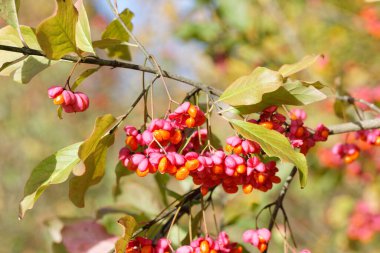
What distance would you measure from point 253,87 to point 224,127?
17.8 feet

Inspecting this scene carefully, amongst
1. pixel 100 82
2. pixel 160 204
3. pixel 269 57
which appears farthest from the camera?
pixel 100 82

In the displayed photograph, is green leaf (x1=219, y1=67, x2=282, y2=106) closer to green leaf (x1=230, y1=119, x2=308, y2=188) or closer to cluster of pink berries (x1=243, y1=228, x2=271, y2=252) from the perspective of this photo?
green leaf (x1=230, y1=119, x2=308, y2=188)

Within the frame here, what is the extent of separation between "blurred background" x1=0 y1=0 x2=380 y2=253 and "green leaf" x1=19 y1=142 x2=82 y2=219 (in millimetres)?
451

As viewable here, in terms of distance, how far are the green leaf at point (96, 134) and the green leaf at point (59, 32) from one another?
0.15 metres

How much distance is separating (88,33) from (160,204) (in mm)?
777

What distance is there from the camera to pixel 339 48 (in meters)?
4.32

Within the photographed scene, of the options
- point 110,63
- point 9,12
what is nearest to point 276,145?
point 110,63

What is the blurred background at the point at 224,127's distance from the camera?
7.61 feet

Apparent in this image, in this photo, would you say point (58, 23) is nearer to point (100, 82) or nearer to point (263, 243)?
point (263, 243)

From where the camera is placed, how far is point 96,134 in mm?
985

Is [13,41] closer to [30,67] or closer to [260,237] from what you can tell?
[30,67]

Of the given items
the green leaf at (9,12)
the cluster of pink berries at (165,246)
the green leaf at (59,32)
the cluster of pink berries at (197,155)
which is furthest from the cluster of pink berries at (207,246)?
the green leaf at (9,12)

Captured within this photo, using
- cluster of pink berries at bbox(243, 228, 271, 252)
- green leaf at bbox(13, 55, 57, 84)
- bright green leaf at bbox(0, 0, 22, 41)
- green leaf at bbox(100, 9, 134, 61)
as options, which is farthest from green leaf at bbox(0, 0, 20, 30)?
cluster of pink berries at bbox(243, 228, 271, 252)

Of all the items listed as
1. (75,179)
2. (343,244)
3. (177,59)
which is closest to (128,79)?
(177,59)
